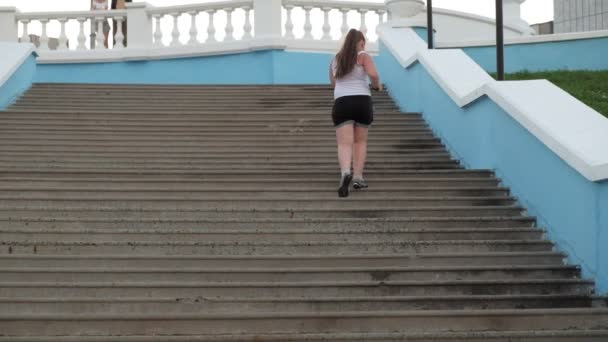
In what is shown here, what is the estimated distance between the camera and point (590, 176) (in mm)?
6477

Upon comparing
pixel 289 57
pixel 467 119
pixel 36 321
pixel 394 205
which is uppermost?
pixel 289 57

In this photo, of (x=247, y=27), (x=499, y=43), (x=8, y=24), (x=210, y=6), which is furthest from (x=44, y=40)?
(x=499, y=43)

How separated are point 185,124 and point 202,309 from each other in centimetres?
570

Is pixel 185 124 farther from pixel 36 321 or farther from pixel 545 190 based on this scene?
pixel 36 321

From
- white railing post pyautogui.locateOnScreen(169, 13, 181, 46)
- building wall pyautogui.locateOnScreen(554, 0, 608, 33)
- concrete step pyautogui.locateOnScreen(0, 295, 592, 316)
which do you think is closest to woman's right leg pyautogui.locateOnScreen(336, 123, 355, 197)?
concrete step pyautogui.locateOnScreen(0, 295, 592, 316)

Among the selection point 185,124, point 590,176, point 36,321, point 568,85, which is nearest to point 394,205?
point 590,176

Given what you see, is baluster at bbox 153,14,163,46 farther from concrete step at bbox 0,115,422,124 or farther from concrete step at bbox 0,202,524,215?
concrete step at bbox 0,202,524,215

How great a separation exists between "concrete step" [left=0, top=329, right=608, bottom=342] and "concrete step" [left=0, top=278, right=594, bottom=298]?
0.69 meters

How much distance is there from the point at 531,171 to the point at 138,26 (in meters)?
10.7

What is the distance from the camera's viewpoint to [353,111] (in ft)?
27.5

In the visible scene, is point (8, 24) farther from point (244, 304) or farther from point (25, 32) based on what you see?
point (244, 304)

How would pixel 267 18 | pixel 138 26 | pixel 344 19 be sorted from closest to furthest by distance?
pixel 267 18 < pixel 344 19 < pixel 138 26

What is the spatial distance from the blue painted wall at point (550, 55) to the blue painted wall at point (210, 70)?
8.49 feet

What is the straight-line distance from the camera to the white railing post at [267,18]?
54.0 ft
